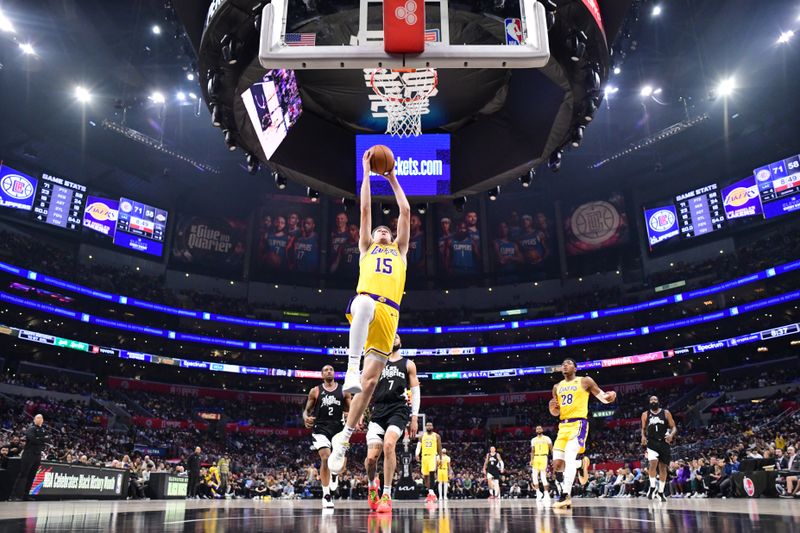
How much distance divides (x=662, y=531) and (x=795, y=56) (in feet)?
124

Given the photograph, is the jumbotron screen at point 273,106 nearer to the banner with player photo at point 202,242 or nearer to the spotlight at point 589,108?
the spotlight at point 589,108

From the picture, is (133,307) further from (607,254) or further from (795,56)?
(795,56)

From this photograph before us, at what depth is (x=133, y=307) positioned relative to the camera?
43500mm

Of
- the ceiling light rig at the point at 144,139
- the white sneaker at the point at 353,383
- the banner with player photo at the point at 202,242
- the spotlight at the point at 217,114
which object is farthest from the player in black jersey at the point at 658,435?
the banner with player photo at the point at 202,242

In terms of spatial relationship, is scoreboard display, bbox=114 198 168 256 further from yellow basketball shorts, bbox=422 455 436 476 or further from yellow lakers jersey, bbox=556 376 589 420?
yellow lakers jersey, bbox=556 376 589 420

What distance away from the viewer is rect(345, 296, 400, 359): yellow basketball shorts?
221 inches

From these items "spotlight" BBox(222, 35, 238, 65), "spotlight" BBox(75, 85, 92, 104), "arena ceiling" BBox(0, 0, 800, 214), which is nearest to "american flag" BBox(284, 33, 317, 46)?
"spotlight" BBox(222, 35, 238, 65)

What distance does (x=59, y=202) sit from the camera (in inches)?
1543

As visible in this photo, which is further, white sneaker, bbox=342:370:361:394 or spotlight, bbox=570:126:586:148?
spotlight, bbox=570:126:586:148

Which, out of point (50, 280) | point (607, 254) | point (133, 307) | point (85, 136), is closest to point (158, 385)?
point (133, 307)

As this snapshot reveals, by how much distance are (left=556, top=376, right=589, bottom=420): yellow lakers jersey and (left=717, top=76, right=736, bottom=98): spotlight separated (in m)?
31.1

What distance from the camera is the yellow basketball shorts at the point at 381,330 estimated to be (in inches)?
221

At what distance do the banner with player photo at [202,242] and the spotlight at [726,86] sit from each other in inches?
1495

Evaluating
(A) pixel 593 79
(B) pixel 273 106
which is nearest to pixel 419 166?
(B) pixel 273 106
